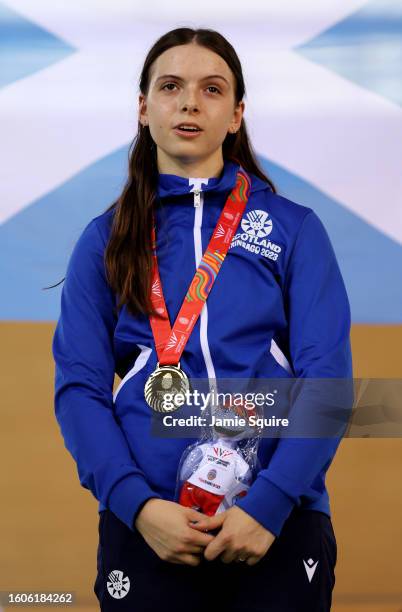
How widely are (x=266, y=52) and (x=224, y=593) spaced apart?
1.93 metres

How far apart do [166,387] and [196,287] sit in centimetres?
18

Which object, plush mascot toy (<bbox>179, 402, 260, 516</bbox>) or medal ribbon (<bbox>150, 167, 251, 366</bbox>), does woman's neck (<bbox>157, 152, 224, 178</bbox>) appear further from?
plush mascot toy (<bbox>179, 402, 260, 516</bbox>)

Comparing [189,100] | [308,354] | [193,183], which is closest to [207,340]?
[308,354]

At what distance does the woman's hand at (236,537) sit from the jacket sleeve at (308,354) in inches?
0.5

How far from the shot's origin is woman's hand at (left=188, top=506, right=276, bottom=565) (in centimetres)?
152

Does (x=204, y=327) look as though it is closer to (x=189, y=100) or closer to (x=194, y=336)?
(x=194, y=336)

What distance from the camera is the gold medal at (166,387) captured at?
1649mm

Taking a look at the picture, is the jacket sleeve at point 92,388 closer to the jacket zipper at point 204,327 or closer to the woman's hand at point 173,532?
the woman's hand at point 173,532

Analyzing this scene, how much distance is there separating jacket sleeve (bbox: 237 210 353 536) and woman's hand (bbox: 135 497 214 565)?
0.27 ft

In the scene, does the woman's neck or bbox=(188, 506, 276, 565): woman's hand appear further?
the woman's neck

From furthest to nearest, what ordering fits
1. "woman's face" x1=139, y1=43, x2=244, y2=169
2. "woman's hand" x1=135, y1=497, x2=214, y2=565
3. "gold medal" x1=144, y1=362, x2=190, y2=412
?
1. "woman's face" x1=139, y1=43, x2=244, y2=169
2. "gold medal" x1=144, y1=362, x2=190, y2=412
3. "woman's hand" x1=135, y1=497, x2=214, y2=565

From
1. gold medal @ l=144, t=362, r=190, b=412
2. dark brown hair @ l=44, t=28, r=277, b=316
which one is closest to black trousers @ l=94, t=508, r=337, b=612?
gold medal @ l=144, t=362, r=190, b=412

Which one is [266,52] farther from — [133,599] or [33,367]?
[133,599]

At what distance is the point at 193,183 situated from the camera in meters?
1.79
